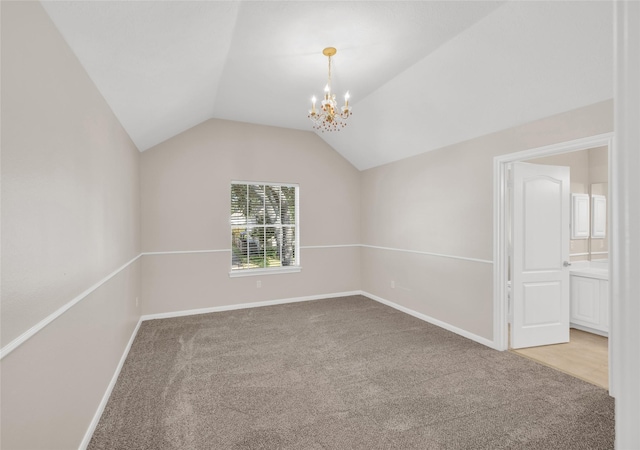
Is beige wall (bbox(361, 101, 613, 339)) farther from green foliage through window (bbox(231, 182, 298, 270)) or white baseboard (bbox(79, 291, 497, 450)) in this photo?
green foliage through window (bbox(231, 182, 298, 270))

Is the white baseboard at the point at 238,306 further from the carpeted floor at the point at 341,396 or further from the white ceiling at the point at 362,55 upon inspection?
the white ceiling at the point at 362,55

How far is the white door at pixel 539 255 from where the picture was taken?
354 cm

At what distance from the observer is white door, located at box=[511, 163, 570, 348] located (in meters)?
3.54

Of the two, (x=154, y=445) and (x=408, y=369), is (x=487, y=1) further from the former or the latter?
(x=154, y=445)

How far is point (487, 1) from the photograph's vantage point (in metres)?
2.32

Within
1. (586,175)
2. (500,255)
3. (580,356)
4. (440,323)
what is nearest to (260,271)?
(440,323)

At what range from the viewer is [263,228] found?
543 centimetres

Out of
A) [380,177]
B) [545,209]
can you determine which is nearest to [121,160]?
[380,177]

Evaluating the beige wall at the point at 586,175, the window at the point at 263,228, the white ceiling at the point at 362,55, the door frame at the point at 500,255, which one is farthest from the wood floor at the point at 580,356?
the window at the point at 263,228

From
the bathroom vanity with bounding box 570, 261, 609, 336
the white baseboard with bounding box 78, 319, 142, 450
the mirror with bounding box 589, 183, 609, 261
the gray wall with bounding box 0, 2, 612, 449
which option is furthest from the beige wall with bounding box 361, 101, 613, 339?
the white baseboard with bounding box 78, 319, 142, 450

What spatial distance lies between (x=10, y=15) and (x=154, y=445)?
2.32 m

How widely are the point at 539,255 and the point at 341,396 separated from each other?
265cm

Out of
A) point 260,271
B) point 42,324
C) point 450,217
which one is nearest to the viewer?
point 42,324

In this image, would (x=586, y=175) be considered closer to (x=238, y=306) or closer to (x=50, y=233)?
(x=238, y=306)
